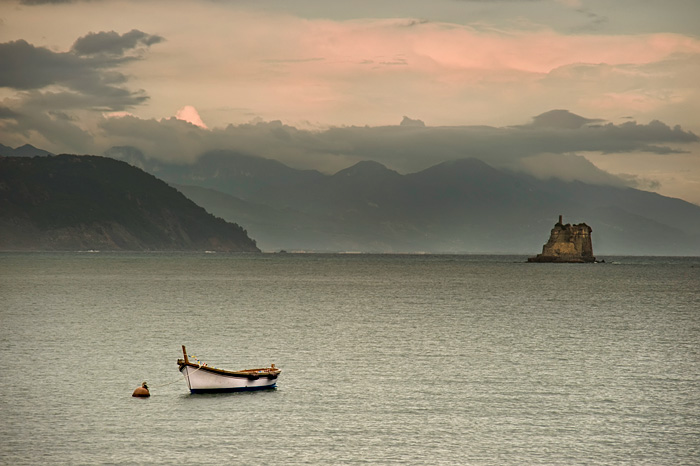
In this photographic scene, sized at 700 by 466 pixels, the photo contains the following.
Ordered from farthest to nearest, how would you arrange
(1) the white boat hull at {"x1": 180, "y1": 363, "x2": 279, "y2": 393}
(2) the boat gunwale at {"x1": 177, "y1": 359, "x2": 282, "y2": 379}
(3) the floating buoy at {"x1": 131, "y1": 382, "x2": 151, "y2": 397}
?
(1) the white boat hull at {"x1": 180, "y1": 363, "x2": 279, "y2": 393}
(2) the boat gunwale at {"x1": 177, "y1": 359, "x2": 282, "y2": 379}
(3) the floating buoy at {"x1": 131, "y1": 382, "x2": 151, "y2": 397}

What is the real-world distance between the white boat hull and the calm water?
2.58ft

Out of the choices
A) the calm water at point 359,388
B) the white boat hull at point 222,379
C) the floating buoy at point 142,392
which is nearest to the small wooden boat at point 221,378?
the white boat hull at point 222,379

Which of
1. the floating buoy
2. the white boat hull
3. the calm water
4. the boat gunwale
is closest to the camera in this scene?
the calm water

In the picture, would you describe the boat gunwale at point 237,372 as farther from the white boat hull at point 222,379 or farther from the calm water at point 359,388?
the calm water at point 359,388

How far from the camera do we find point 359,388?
48.9 meters

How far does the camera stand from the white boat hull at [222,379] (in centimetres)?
4719

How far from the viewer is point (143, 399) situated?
1791 inches

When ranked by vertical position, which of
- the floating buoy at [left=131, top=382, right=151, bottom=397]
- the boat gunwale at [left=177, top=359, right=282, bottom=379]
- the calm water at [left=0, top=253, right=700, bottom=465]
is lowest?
the calm water at [left=0, top=253, right=700, bottom=465]

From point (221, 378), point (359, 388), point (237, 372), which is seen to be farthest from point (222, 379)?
point (359, 388)

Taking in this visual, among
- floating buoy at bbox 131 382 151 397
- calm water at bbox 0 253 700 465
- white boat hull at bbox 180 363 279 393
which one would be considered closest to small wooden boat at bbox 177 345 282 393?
white boat hull at bbox 180 363 279 393

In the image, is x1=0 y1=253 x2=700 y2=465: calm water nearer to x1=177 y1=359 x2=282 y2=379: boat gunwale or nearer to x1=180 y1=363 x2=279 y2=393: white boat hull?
x1=180 y1=363 x2=279 y2=393: white boat hull

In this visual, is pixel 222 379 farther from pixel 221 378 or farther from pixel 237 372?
pixel 237 372

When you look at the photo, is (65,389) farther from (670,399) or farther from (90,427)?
(670,399)

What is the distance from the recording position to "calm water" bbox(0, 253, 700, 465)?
35.4 m
